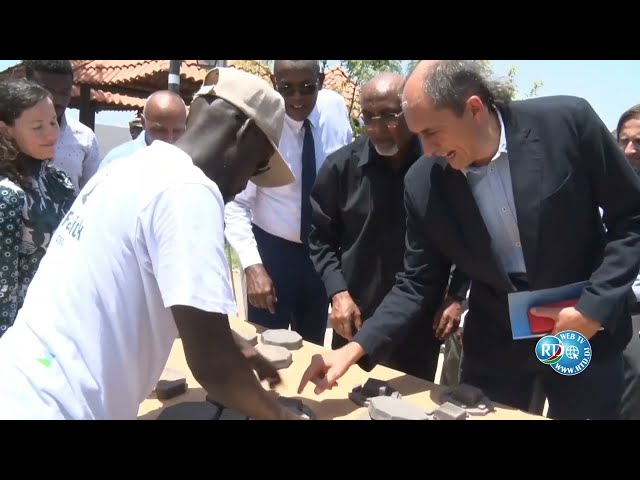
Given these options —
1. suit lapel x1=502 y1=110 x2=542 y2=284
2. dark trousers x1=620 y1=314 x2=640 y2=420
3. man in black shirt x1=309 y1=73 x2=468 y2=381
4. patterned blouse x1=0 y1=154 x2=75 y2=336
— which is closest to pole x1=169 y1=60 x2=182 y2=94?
patterned blouse x1=0 y1=154 x2=75 y2=336

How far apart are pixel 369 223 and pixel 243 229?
0.72 meters

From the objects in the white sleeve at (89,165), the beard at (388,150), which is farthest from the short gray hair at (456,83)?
the white sleeve at (89,165)

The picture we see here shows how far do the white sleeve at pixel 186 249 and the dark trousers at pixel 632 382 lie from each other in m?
1.83

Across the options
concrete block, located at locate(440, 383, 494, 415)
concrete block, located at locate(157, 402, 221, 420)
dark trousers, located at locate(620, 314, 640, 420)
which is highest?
concrete block, located at locate(440, 383, 494, 415)

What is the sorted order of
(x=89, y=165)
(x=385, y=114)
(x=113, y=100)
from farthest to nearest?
1. (x=113, y=100)
2. (x=89, y=165)
3. (x=385, y=114)

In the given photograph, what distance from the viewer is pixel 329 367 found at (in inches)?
71.7

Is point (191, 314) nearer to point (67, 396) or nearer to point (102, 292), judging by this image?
point (102, 292)

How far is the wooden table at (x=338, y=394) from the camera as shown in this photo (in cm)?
164

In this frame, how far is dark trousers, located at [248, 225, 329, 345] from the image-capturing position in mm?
2939

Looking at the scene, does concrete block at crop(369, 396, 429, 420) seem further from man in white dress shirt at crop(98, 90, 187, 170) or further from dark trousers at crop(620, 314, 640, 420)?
man in white dress shirt at crop(98, 90, 187, 170)

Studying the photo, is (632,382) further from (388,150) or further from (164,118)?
(164,118)

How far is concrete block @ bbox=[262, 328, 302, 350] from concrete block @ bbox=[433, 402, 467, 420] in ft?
2.35

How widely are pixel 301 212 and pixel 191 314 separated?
177 cm

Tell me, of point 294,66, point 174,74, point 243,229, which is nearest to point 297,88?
point 294,66
